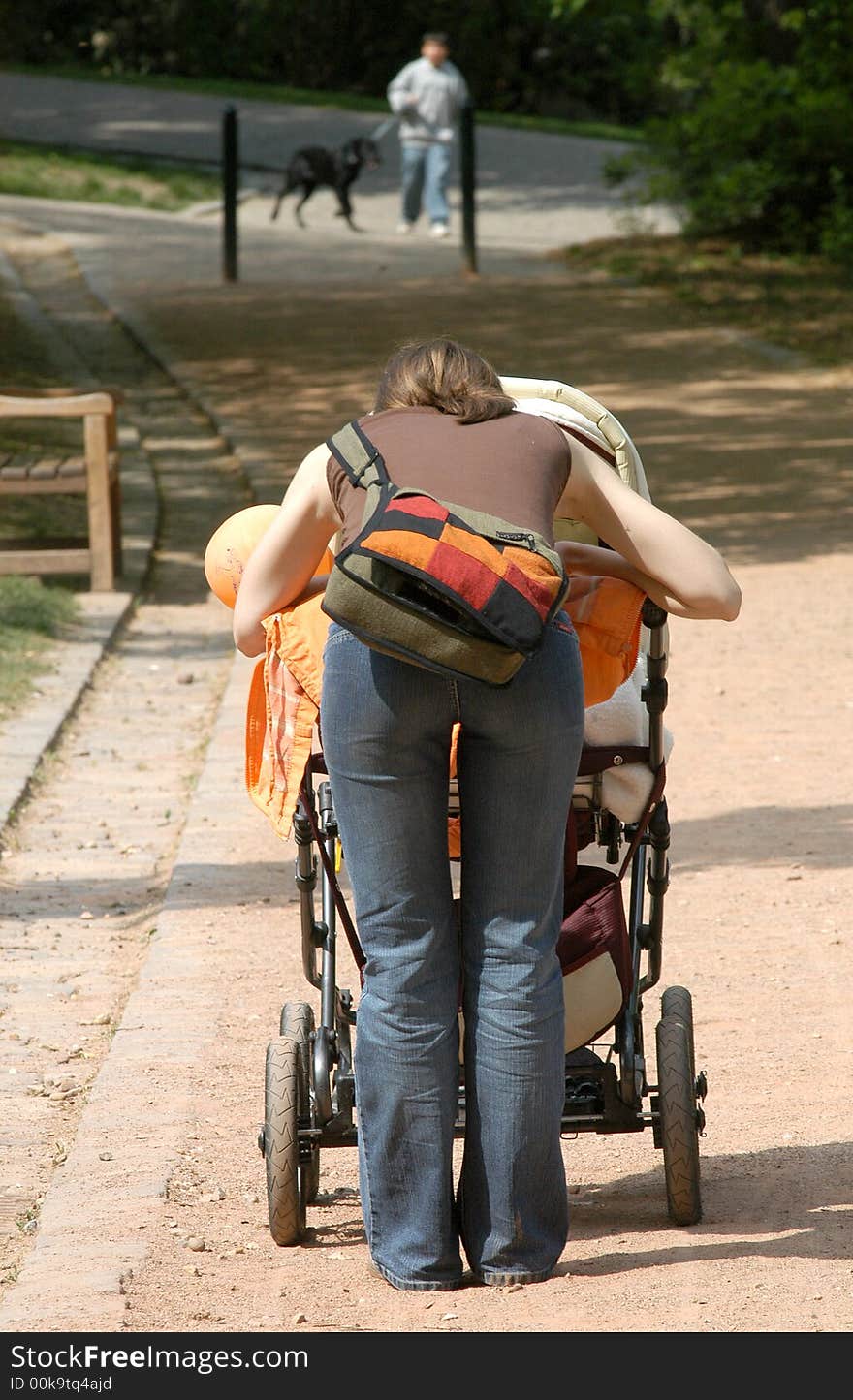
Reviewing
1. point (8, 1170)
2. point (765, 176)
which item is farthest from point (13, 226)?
point (8, 1170)

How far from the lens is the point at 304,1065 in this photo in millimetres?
3719

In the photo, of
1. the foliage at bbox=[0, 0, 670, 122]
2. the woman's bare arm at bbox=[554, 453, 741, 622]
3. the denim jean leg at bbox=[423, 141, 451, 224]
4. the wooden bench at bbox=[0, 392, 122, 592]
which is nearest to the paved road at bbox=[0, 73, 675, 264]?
the denim jean leg at bbox=[423, 141, 451, 224]

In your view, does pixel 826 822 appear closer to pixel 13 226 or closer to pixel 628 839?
pixel 628 839

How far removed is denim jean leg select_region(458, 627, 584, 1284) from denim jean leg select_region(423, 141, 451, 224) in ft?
64.1

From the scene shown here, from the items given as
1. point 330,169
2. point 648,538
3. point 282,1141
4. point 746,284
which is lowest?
point 746,284

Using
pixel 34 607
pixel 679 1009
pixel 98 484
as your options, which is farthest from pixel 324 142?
pixel 679 1009

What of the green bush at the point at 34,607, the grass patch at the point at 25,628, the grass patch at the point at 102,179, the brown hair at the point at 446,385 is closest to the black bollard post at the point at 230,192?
the grass patch at the point at 102,179

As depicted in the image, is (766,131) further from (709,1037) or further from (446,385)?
(446,385)

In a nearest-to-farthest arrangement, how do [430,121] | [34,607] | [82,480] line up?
[34,607], [82,480], [430,121]

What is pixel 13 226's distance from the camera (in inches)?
890

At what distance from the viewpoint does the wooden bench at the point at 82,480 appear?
31.4ft

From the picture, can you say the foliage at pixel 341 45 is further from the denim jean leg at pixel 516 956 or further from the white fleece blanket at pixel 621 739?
the denim jean leg at pixel 516 956

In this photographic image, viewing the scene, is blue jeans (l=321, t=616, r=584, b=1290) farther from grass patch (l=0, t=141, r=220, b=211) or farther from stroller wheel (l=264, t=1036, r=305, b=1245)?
grass patch (l=0, t=141, r=220, b=211)

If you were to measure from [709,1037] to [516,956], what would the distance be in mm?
1543
